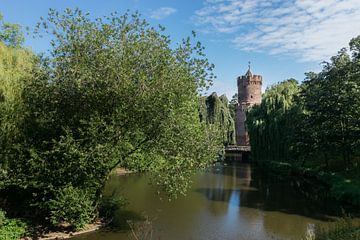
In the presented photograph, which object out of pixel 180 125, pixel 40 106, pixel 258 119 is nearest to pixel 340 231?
pixel 180 125

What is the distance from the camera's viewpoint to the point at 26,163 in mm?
13305

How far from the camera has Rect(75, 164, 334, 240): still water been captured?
47.2 ft

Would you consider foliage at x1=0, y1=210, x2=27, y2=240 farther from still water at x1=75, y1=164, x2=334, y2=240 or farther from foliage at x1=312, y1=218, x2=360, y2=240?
foliage at x1=312, y1=218, x2=360, y2=240

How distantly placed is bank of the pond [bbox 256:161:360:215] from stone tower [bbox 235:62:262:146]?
25.8m

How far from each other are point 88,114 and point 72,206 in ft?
12.0

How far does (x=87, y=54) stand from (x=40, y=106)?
2.86 m

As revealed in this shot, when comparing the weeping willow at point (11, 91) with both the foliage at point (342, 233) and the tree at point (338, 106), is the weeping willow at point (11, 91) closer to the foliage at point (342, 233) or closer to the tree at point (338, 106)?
the foliage at point (342, 233)

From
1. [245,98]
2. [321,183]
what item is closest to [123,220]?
[321,183]

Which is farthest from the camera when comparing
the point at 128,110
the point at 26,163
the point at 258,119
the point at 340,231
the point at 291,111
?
the point at 258,119

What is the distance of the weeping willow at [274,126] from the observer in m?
38.3

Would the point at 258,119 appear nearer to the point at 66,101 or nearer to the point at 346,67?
the point at 346,67

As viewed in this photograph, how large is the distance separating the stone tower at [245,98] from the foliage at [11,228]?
175ft

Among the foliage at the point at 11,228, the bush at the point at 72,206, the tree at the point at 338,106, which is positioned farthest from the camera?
the tree at the point at 338,106

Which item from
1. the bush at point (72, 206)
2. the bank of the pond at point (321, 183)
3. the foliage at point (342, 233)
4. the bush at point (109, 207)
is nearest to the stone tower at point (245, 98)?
the bank of the pond at point (321, 183)
